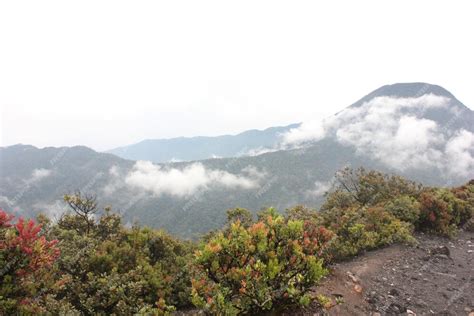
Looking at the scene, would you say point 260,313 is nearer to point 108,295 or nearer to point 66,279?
point 108,295

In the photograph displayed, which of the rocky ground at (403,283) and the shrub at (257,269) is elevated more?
the shrub at (257,269)

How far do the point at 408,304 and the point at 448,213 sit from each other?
8644 millimetres

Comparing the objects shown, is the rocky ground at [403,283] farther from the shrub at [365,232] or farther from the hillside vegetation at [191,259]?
the hillside vegetation at [191,259]

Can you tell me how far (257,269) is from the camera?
4762 mm

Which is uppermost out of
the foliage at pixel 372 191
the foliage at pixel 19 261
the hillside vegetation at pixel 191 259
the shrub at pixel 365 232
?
the foliage at pixel 19 261

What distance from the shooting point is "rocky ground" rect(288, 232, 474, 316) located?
6.74m

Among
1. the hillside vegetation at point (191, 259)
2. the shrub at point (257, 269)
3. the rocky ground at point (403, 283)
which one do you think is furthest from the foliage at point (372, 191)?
the shrub at point (257, 269)

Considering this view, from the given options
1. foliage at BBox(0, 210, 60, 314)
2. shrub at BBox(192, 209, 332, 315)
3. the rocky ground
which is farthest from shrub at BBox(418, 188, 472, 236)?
foliage at BBox(0, 210, 60, 314)

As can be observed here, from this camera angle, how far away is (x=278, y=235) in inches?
213

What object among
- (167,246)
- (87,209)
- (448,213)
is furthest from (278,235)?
(448,213)

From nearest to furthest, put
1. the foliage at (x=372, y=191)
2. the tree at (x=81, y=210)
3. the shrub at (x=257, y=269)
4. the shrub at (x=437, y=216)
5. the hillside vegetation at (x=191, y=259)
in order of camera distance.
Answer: the shrub at (x=257, y=269)
the hillside vegetation at (x=191, y=259)
the shrub at (x=437, y=216)
the tree at (x=81, y=210)
the foliage at (x=372, y=191)

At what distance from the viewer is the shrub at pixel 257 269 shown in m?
4.64

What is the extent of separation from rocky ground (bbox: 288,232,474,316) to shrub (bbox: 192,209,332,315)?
905 mm

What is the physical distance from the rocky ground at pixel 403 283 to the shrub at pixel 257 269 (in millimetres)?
905
